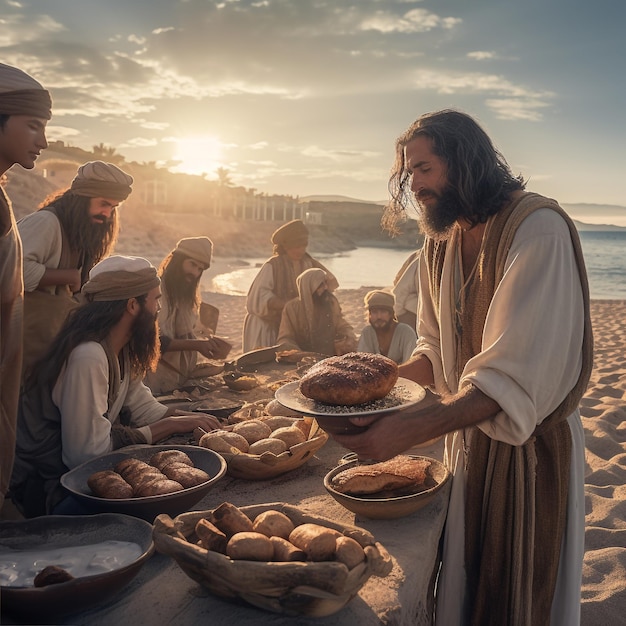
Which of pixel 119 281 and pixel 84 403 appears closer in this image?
pixel 84 403

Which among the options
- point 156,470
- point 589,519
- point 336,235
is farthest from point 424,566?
point 336,235

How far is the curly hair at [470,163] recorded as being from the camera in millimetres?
2287

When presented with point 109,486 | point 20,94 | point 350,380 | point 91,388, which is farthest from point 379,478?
point 20,94

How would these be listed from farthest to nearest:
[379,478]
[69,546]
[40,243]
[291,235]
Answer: [291,235]
[40,243]
[379,478]
[69,546]

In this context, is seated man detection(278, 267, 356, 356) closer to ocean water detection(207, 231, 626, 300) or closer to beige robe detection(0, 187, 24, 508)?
beige robe detection(0, 187, 24, 508)

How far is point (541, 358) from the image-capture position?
1964 mm

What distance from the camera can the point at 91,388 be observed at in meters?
2.65

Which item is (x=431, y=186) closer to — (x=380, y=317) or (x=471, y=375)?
(x=471, y=375)

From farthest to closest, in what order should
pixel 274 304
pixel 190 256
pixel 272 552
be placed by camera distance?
pixel 274 304, pixel 190 256, pixel 272 552

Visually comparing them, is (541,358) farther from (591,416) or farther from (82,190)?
(591,416)

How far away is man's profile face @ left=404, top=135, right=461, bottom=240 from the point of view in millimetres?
2338

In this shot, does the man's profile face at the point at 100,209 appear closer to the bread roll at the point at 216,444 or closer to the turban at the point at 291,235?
the bread roll at the point at 216,444

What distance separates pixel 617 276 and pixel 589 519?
40716 mm

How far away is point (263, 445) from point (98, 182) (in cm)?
244
